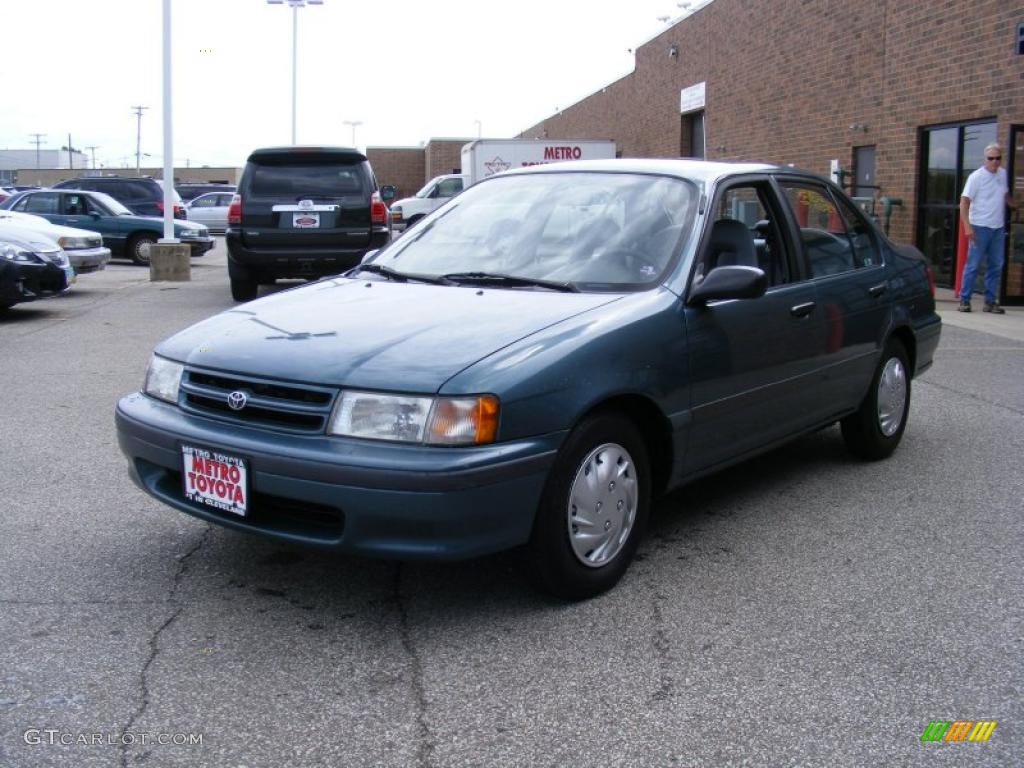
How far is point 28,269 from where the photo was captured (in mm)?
11836

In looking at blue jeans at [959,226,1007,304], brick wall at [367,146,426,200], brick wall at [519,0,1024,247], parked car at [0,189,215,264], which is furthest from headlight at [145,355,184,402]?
brick wall at [367,146,426,200]

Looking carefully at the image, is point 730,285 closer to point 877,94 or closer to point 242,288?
point 242,288

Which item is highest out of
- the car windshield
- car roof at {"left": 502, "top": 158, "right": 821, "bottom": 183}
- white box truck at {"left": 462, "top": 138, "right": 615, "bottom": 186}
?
white box truck at {"left": 462, "top": 138, "right": 615, "bottom": 186}

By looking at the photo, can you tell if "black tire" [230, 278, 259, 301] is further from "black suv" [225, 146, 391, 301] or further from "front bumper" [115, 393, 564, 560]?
"front bumper" [115, 393, 564, 560]

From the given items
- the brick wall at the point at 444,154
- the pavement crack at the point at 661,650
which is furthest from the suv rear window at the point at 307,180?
the brick wall at the point at 444,154

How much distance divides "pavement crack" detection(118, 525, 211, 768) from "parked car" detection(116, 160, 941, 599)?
35 centimetres

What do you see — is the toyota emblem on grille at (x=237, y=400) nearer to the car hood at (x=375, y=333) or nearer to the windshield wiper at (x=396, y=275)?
the car hood at (x=375, y=333)

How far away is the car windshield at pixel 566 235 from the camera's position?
450cm

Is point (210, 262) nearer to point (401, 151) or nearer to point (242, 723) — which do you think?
point (242, 723)

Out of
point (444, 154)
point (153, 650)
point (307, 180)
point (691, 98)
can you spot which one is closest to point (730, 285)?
point (153, 650)

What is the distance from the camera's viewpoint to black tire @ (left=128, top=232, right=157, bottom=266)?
21859 mm

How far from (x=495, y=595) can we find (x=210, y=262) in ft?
68.6

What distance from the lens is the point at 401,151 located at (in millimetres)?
61062

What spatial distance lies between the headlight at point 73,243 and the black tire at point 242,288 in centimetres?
326
